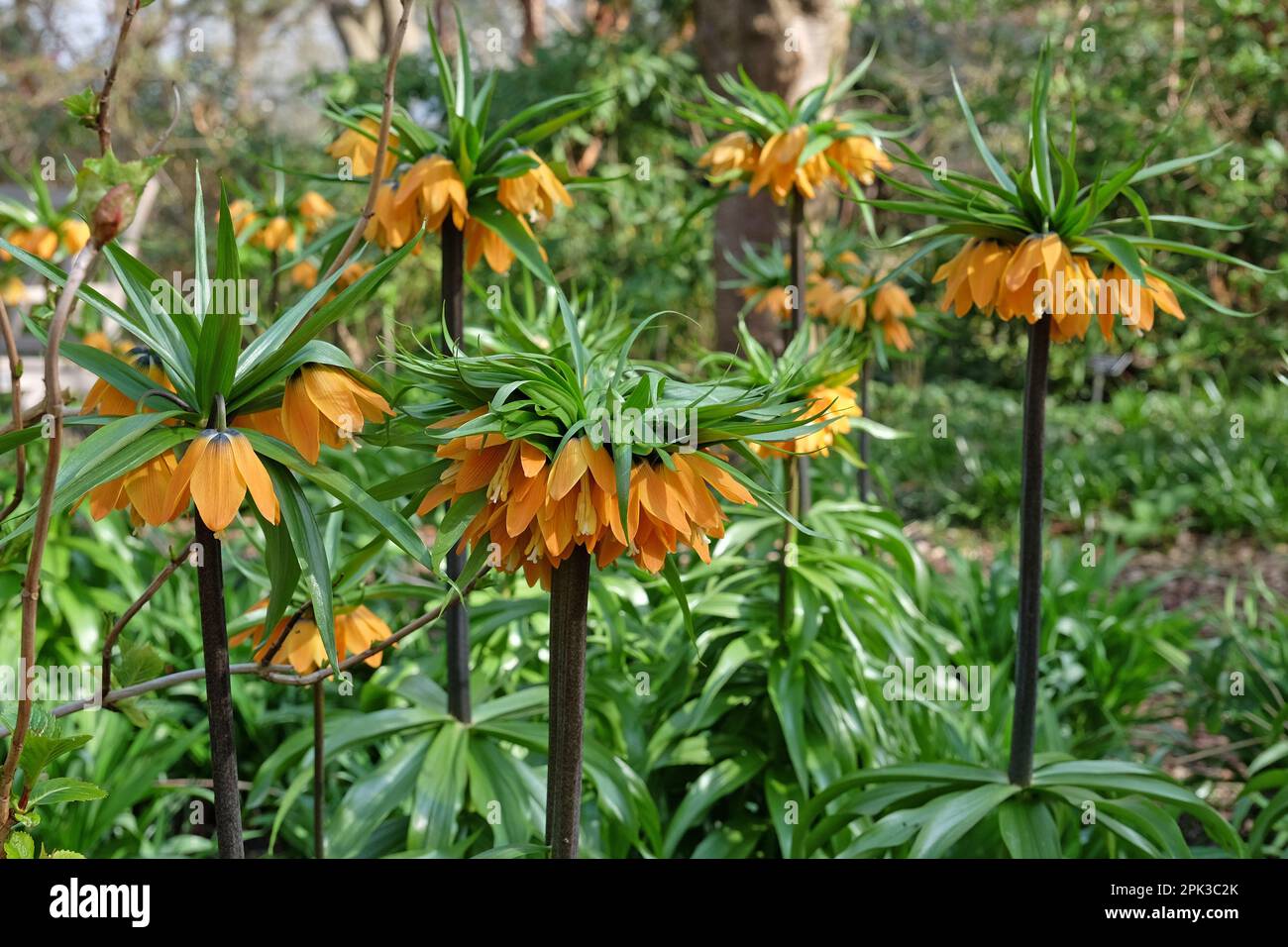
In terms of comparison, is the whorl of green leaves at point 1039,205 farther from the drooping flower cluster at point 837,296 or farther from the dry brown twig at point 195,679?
the drooping flower cluster at point 837,296

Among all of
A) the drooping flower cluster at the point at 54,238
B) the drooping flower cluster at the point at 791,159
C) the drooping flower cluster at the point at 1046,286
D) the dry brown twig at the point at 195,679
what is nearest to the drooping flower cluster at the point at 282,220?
the drooping flower cluster at the point at 54,238

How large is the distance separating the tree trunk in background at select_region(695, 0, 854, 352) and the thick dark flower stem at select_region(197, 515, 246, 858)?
13.8ft

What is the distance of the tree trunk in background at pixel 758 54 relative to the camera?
5188 millimetres

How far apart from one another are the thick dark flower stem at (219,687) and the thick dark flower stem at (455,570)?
0.55 meters

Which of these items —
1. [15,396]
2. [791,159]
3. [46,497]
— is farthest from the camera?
[791,159]

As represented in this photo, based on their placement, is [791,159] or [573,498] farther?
[791,159]

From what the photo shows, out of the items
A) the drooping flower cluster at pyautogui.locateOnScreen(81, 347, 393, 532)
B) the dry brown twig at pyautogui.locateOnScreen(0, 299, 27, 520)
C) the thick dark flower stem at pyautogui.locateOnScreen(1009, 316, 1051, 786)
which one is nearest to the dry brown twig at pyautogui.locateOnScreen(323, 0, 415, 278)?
the drooping flower cluster at pyautogui.locateOnScreen(81, 347, 393, 532)

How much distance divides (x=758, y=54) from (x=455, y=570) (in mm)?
4112

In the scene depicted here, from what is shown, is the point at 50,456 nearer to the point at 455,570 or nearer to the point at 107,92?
the point at 107,92

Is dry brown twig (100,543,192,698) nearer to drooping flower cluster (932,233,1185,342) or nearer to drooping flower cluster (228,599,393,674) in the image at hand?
drooping flower cluster (228,599,393,674)

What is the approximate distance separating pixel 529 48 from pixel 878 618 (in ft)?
22.3

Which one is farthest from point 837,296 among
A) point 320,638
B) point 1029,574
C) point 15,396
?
point 15,396

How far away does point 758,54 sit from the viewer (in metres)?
5.23

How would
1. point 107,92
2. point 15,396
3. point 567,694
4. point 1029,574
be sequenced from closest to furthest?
point 15,396, point 107,92, point 567,694, point 1029,574
